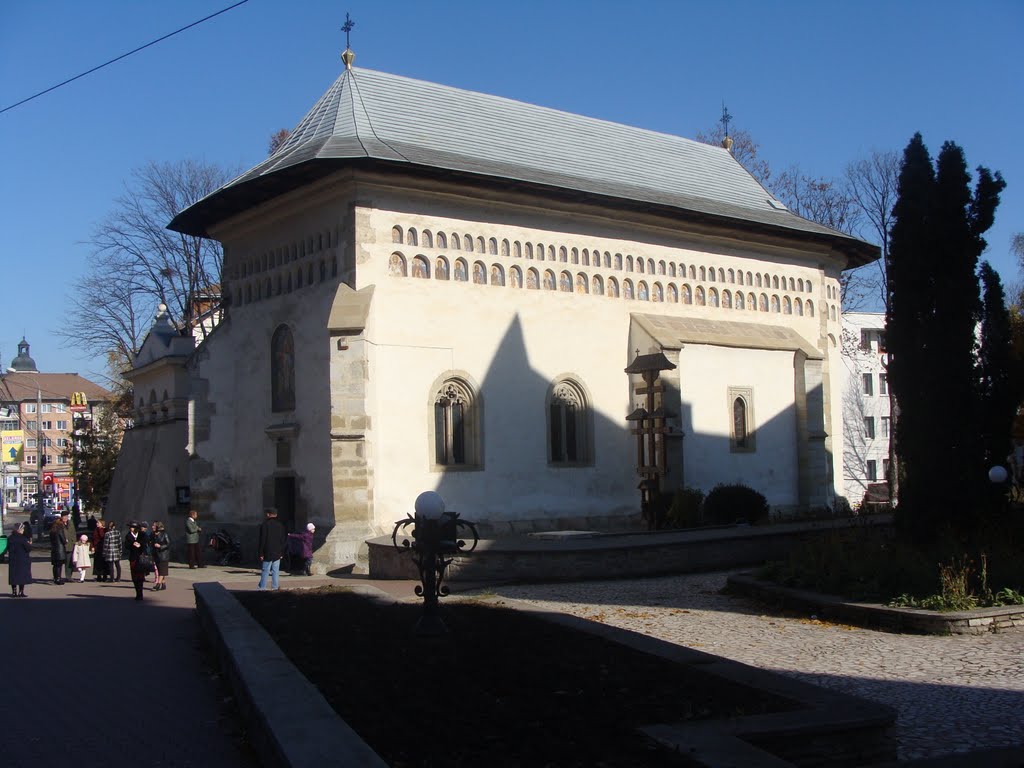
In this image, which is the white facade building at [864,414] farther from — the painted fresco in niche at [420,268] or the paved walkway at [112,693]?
the paved walkway at [112,693]

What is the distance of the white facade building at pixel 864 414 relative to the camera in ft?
173

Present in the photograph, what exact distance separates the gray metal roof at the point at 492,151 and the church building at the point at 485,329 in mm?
94

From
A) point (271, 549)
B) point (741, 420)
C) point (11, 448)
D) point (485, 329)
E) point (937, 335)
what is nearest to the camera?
point (937, 335)

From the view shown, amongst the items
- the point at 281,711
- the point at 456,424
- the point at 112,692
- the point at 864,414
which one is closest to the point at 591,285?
the point at 456,424

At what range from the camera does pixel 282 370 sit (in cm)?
2347

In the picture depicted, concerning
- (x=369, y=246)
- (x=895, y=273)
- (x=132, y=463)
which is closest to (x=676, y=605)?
(x=895, y=273)

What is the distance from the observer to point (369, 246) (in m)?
21.3

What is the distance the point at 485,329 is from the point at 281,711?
1733cm

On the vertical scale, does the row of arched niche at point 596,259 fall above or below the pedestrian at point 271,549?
above

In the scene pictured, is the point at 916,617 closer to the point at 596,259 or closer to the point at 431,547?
the point at 431,547

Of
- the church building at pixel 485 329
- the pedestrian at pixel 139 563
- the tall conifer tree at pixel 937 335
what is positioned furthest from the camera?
the church building at pixel 485 329

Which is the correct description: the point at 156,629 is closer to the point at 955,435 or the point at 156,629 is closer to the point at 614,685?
the point at 614,685

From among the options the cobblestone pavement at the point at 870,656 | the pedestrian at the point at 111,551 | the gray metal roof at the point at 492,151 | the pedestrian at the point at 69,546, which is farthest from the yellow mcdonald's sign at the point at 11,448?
the cobblestone pavement at the point at 870,656

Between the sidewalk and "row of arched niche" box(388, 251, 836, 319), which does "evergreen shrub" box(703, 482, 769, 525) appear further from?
the sidewalk
